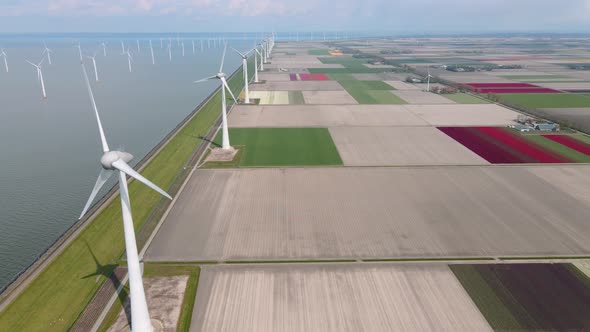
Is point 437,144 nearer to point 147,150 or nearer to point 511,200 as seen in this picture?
point 511,200

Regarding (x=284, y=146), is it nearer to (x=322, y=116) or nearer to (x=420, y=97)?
(x=322, y=116)

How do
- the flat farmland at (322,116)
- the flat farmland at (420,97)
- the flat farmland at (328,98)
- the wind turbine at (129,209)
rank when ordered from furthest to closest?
the flat farmland at (420,97)
the flat farmland at (328,98)
the flat farmland at (322,116)
the wind turbine at (129,209)

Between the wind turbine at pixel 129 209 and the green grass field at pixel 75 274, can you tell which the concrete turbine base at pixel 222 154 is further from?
the wind turbine at pixel 129 209

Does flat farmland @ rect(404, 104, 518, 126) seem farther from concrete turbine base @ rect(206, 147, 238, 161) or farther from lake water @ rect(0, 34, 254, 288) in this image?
lake water @ rect(0, 34, 254, 288)

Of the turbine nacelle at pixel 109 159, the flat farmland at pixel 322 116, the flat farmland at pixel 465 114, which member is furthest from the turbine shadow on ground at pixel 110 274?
the flat farmland at pixel 465 114

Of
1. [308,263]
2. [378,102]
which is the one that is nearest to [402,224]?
[308,263]

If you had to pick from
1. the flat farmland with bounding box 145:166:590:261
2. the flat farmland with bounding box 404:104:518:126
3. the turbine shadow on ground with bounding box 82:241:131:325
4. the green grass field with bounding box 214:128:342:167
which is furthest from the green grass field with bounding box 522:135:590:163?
the turbine shadow on ground with bounding box 82:241:131:325
